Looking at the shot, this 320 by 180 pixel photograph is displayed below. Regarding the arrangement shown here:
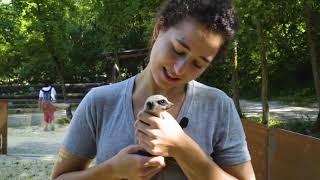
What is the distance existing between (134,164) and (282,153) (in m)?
3.65

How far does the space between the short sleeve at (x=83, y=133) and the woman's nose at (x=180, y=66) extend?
26cm

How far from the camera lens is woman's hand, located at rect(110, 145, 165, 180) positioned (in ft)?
4.44

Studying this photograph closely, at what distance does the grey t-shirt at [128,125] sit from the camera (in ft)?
4.90

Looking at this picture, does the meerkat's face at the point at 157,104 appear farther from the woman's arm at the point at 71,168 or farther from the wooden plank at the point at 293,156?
the wooden plank at the point at 293,156

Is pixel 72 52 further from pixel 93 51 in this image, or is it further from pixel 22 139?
pixel 22 139

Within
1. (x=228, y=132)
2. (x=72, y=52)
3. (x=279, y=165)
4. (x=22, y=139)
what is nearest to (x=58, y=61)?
(x=72, y=52)

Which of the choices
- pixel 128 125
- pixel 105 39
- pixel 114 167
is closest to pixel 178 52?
pixel 128 125

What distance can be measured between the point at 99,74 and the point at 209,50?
29.1 metres

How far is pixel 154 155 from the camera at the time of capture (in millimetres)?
1348

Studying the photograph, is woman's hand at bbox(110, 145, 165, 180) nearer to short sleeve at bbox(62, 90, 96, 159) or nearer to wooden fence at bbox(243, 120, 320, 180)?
short sleeve at bbox(62, 90, 96, 159)

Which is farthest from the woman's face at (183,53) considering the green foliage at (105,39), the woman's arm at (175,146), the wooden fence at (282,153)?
the green foliage at (105,39)

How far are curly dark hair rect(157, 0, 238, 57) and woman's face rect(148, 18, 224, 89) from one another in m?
0.02

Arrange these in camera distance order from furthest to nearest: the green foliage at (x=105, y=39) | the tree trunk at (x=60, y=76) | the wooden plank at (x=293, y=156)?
the tree trunk at (x=60, y=76)
the green foliage at (x=105, y=39)
the wooden plank at (x=293, y=156)

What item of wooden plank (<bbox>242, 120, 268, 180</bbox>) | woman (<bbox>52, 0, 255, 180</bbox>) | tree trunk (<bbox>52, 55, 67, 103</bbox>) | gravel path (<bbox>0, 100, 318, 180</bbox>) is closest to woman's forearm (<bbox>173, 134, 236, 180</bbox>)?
woman (<bbox>52, 0, 255, 180</bbox>)
